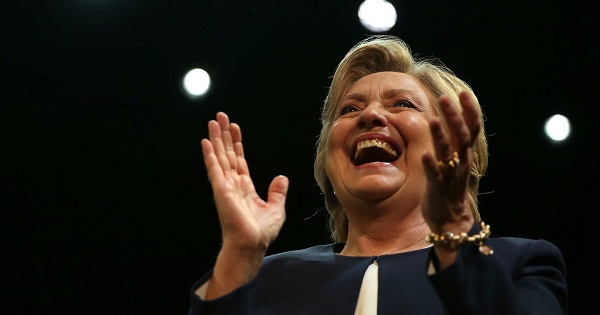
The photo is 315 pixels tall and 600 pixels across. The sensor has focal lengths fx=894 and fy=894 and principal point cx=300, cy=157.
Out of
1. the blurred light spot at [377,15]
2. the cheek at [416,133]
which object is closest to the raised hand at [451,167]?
the cheek at [416,133]

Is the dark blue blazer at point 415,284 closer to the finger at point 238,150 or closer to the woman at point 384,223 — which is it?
the woman at point 384,223

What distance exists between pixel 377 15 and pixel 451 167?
190cm

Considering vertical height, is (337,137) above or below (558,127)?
above

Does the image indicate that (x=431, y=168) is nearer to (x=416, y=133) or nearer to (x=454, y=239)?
(x=454, y=239)

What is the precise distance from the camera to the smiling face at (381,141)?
1989mm

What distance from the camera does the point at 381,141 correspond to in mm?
2035

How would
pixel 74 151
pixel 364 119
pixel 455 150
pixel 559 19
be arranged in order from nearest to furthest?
pixel 455 150, pixel 364 119, pixel 559 19, pixel 74 151

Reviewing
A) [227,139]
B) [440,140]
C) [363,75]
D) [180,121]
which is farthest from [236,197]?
[180,121]

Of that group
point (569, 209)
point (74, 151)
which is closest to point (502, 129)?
point (569, 209)

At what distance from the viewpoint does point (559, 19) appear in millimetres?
3170

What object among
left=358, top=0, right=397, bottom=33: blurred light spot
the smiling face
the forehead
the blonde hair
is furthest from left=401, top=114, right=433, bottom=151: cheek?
left=358, top=0, right=397, bottom=33: blurred light spot

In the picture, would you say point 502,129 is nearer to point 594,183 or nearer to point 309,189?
point 594,183

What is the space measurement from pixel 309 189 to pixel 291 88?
1.37ft

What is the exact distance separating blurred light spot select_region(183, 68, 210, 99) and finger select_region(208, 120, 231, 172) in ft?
5.41
